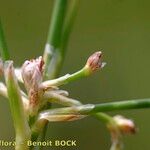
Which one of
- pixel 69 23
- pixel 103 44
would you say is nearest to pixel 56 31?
pixel 69 23

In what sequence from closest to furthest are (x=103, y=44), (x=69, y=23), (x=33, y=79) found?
(x=33, y=79), (x=69, y=23), (x=103, y=44)

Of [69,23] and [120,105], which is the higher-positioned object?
[69,23]

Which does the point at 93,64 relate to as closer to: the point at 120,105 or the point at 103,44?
the point at 120,105

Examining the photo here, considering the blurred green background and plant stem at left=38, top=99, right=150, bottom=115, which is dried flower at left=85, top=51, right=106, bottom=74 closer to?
plant stem at left=38, top=99, right=150, bottom=115

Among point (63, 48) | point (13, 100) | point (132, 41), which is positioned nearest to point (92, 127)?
point (132, 41)

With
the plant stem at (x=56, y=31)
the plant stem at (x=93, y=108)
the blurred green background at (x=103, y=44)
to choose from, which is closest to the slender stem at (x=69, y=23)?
the plant stem at (x=56, y=31)

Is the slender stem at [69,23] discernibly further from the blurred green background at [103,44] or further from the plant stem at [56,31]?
the blurred green background at [103,44]

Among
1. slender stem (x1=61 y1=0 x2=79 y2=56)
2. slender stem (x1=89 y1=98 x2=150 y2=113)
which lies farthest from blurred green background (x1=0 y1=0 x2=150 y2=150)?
slender stem (x1=89 y1=98 x2=150 y2=113)

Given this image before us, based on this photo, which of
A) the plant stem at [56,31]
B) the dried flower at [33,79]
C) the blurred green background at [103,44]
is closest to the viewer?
the dried flower at [33,79]

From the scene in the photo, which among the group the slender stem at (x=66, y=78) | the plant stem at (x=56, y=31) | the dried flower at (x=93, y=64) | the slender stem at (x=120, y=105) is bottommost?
the slender stem at (x=120, y=105)

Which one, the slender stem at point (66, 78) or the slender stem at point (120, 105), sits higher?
the slender stem at point (66, 78)
